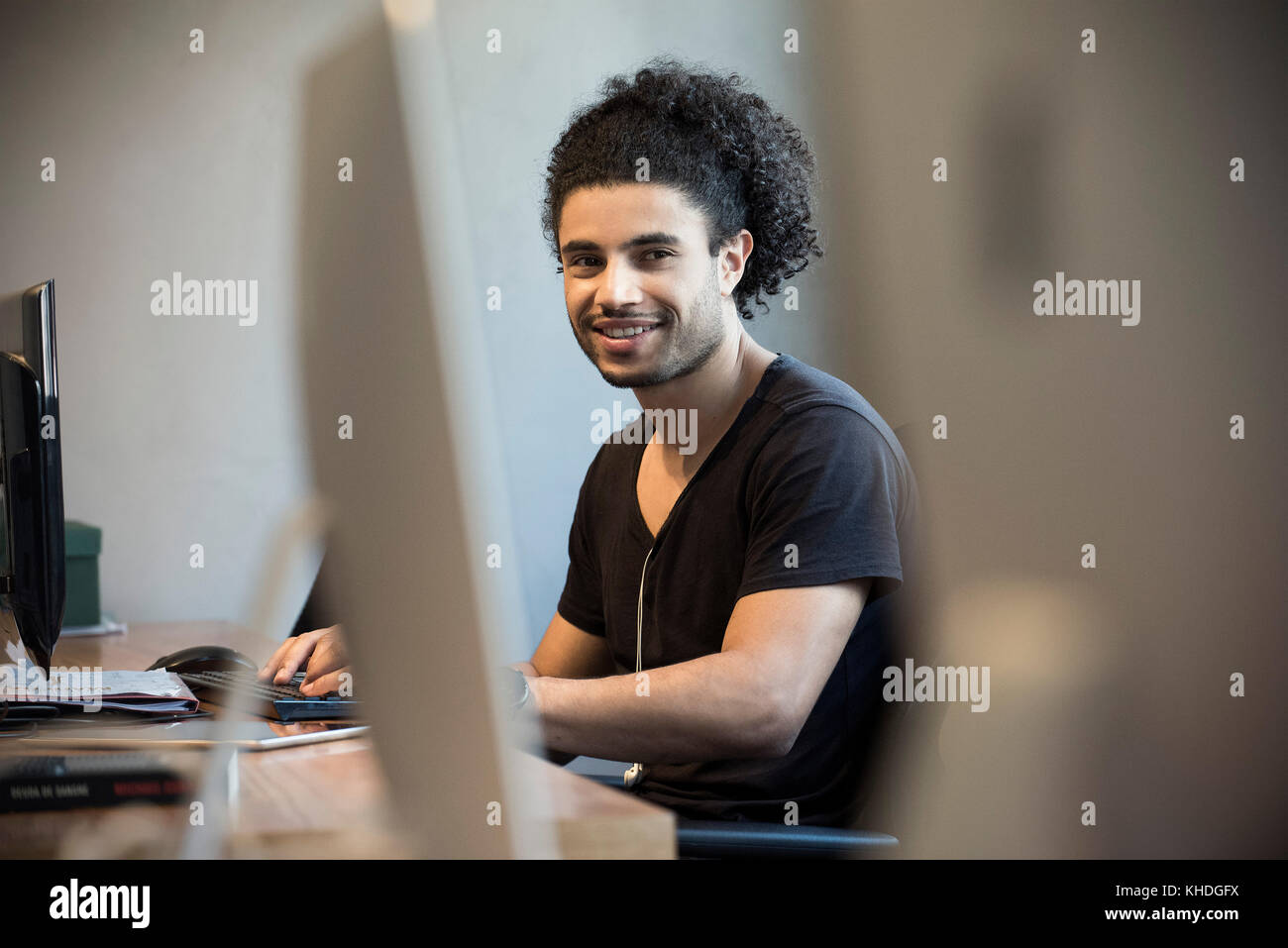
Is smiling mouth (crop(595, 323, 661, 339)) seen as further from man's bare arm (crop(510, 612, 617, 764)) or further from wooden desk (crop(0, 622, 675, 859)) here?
wooden desk (crop(0, 622, 675, 859))

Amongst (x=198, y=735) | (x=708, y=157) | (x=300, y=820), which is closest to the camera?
(x=300, y=820)

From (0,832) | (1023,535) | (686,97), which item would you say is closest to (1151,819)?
(1023,535)

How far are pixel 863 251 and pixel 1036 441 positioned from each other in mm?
619

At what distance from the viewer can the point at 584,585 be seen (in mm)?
1395

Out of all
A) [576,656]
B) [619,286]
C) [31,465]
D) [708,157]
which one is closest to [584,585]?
[576,656]

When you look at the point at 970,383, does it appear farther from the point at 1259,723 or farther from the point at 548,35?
the point at 548,35

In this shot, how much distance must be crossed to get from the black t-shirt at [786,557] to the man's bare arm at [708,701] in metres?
0.06

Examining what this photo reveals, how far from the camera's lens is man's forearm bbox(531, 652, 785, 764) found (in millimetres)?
948

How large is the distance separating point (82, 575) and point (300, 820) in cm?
136

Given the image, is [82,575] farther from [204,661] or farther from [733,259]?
[733,259]

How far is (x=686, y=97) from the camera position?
4.56 feet

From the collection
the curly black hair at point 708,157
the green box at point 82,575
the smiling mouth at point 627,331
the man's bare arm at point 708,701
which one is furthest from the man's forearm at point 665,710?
the green box at point 82,575

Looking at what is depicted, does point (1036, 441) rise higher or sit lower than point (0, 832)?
higher
